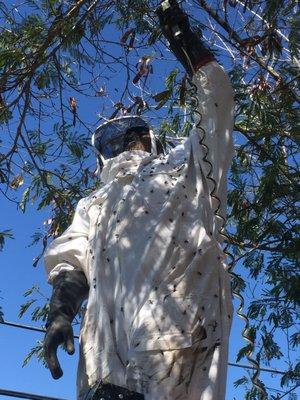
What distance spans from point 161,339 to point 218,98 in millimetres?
1098

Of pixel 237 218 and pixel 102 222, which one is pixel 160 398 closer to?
pixel 102 222

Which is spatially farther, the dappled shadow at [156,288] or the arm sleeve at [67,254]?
the arm sleeve at [67,254]

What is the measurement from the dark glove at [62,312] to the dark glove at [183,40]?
977 mm

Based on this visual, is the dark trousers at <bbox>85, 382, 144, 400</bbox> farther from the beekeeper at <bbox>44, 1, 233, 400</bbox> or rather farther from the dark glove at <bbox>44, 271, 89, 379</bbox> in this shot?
the dark glove at <bbox>44, 271, 89, 379</bbox>

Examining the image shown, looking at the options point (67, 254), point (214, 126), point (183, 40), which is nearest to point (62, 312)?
point (67, 254)

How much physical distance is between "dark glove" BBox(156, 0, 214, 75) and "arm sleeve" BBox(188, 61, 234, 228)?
5cm

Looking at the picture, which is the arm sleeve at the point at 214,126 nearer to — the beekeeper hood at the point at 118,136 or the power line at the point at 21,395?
the beekeeper hood at the point at 118,136

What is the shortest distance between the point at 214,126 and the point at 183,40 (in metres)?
0.41

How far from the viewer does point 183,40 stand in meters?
3.24

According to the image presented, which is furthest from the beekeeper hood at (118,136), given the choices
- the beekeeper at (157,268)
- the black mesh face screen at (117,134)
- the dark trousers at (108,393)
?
the dark trousers at (108,393)

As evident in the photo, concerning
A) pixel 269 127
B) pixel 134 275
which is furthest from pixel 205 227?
pixel 269 127

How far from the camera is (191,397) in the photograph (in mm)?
2455

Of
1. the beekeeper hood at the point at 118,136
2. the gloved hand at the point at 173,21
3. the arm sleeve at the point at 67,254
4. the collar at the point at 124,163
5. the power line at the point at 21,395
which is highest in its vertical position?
the gloved hand at the point at 173,21

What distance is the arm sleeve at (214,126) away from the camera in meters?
3.00
